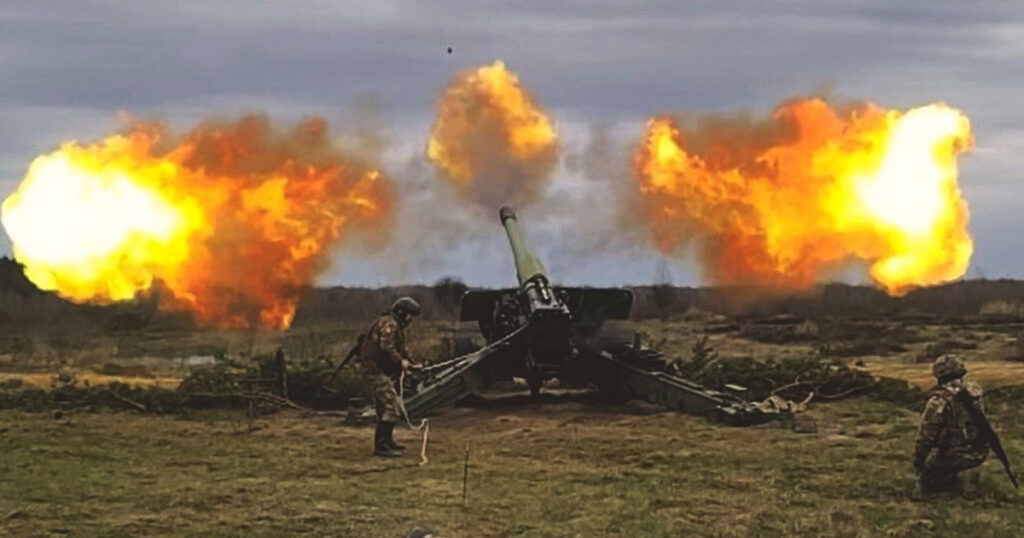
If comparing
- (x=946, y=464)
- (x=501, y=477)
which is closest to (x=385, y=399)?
(x=501, y=477)

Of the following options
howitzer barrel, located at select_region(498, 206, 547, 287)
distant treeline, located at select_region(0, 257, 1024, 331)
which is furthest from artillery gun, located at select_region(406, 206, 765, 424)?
distant treeline, located at select_region(0, 257, 1024, 331)

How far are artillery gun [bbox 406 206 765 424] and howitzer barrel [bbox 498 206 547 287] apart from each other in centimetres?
2

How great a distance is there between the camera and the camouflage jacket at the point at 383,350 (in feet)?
46.1

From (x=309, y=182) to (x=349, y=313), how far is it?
103ft

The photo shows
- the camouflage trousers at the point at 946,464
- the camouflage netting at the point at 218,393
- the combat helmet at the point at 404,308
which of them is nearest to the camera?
the camouflage trousers at the point at 946,464

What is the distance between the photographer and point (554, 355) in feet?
58.5

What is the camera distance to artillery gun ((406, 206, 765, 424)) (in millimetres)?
16641

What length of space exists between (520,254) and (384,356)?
17.8 feet

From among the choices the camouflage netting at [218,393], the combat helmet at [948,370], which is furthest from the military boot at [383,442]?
the combat helmet at [948,370]

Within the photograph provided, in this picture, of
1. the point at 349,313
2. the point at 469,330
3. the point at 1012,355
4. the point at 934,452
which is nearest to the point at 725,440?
the point at 934,452

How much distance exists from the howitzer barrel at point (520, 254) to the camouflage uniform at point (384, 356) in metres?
4.10

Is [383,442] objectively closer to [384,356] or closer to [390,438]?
[390,438]

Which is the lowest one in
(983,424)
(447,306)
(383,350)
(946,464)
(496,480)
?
(496,480)

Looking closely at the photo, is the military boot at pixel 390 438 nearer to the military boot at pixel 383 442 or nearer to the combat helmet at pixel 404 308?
the military boot at pixel 383 442
